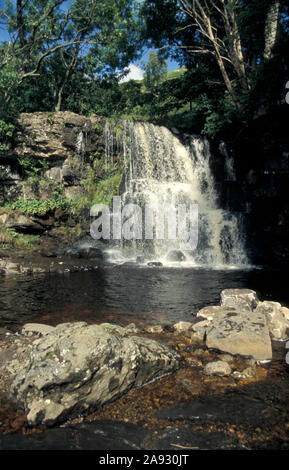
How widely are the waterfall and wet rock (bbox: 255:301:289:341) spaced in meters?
8.06

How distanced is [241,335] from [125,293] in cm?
520

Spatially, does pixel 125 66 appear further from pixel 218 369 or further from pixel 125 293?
pixel 218 369

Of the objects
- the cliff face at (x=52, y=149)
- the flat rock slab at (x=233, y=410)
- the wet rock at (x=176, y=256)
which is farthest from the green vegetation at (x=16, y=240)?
the flat rock slab at (x=233, y=410)

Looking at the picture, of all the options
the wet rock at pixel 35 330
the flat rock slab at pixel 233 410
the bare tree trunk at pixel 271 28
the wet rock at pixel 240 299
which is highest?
the bare tree trunk at pixel 271 28

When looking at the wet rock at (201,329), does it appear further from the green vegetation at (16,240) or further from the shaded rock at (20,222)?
the shaded rock at (20,222)

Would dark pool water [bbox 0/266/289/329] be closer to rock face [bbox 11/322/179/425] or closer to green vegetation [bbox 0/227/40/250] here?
rock face [bbox 11/322/179/425]

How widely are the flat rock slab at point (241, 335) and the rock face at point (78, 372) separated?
1.21 m

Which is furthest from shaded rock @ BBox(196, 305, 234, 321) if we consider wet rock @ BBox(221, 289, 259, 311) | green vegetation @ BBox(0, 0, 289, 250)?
green vegetation @ BBox(0, 0, 289, 250)

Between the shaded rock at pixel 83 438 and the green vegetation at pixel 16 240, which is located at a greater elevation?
the green vegetation at pixel 16 240

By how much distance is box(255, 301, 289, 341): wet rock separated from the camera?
622cm

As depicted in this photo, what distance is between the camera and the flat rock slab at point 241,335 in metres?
5.28

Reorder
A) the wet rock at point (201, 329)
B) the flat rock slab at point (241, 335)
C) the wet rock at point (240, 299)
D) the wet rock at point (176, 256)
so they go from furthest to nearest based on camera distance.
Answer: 1. the wet rock at point (176, 256)
2. the wet rock at point (240, 299)
3. the wet rock at point (201, 329)
4. the flat rock slab at point (241, 335)
